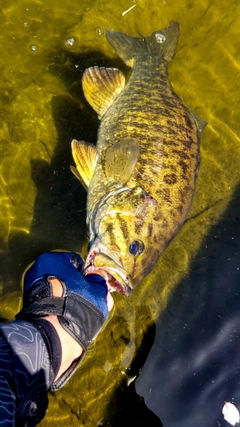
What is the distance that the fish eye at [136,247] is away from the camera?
3100mm

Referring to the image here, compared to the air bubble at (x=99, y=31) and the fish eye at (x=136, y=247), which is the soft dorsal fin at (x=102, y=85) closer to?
the air bubble at (x=99, y=31)

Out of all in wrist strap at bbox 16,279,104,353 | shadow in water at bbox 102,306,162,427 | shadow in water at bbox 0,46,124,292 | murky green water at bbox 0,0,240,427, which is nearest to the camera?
wrist strap at bbox 16,279,104,353

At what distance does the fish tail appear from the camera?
4328 mm

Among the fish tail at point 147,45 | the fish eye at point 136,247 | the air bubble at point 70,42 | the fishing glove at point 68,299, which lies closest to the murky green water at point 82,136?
the air bubble at point 70,42

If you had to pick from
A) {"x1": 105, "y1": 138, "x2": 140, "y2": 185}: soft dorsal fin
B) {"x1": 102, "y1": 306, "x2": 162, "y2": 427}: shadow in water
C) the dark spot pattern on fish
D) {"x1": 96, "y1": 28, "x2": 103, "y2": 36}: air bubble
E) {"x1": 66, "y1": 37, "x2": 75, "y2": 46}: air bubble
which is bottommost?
{"x1": 102, "y1": 306, "x2": 162, "y2": 427}: shadow in water

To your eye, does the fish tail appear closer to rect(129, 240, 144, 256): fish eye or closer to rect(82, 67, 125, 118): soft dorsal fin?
rect(82, 67, 125, 118): soft dorsal fin

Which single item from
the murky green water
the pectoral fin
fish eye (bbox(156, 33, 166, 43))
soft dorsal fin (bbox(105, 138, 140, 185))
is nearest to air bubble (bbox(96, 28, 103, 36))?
the murky green water

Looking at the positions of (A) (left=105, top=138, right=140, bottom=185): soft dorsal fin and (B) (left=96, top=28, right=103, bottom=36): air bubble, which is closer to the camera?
(A) (left=105, top=138, right=140, bottom=185): soft dorsal fin

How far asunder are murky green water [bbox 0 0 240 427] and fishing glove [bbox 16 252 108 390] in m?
0.93

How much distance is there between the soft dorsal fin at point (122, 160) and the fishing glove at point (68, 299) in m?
0.89

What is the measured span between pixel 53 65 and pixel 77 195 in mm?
1764

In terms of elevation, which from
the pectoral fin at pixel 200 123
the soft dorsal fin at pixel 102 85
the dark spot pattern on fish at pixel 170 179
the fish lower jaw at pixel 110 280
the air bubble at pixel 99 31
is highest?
the air bubble at pixel 99 31

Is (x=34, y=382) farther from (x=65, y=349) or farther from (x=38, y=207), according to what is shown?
(x=38, y=207)

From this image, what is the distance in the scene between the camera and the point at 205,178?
4.56 metres
